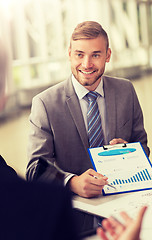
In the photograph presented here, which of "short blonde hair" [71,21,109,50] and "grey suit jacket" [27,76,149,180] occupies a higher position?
"short blonde hair" [71,21,109,50]

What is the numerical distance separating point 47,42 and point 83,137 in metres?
10.1

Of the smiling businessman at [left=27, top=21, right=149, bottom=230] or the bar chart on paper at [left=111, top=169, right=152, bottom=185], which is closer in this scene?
the bar chart on paper at [left=111, top=169, right=152, bottom=185]

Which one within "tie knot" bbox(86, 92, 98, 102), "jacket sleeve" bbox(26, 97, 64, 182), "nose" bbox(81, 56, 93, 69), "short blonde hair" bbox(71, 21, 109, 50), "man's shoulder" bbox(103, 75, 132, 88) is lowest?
"jacket sleeve" bbox(26, 97, 64, 182)

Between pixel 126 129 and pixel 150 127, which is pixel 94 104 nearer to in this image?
pixel 126 129

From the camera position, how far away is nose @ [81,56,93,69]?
2.00 meters

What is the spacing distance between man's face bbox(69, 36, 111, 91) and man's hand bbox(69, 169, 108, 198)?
66 centimetres

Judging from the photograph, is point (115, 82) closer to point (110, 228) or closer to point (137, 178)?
point (137, 178)

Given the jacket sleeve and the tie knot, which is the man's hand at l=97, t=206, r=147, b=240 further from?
the tie knot

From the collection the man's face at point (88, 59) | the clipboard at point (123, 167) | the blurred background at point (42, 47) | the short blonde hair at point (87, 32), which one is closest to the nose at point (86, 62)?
the man's face at point (88, 59)

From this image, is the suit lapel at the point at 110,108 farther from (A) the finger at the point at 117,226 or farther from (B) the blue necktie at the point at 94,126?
(A) the finger at the point at 117,226

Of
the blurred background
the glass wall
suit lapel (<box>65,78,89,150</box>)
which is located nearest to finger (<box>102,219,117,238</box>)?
suit lapel (<box>65,78,89,150</box>)

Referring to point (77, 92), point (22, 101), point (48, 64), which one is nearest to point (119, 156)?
point (77, 92)

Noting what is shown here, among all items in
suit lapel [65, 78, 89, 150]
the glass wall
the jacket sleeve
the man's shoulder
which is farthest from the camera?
the glass wall

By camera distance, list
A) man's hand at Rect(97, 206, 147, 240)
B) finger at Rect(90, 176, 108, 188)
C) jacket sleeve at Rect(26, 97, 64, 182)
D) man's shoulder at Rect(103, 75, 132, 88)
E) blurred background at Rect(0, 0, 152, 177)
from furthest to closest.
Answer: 1. blurred background at Rect(0, 0, 152, 177)
2. man's shoulder at Rect(103, 75, 132, 88)
3. jacket sleeve at Rect(26, 97, 64, 182)
4. finger at Rect(90, 176, 108, 188)
5. man's hand at Rect(97, 206, 147, 240)
